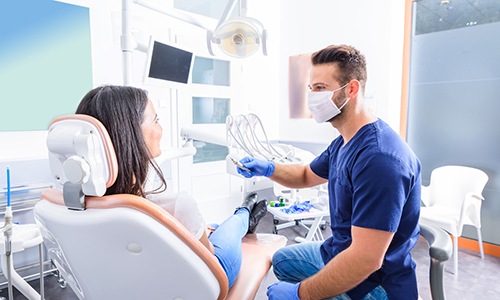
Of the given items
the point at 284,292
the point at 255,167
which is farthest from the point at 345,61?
the point at 284,292

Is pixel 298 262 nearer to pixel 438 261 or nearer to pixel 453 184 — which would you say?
pixel 438 261

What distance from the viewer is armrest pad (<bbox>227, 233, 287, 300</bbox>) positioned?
107cm

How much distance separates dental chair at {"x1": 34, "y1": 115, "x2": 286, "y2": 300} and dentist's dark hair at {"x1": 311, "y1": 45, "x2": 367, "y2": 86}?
82 cm

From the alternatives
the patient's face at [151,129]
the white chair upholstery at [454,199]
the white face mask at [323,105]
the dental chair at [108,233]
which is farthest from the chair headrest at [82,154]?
the white chair upholstery at [454,199]

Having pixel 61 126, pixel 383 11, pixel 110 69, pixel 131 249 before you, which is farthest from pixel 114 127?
pixel 383 11

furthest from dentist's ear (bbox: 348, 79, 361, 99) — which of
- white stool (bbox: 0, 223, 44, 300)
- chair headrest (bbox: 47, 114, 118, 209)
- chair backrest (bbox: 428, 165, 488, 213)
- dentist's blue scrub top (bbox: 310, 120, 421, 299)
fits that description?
chair backrest (bbox: 428, 165, 488, 213)

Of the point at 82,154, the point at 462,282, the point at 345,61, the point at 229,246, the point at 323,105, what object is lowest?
the point at 462,282

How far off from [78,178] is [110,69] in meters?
2.19

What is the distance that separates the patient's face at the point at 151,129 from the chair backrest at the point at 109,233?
0.91 ft

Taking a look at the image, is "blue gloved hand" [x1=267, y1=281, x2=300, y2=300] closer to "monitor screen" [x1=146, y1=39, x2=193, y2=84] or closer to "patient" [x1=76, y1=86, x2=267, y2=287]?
"patient" [x1=76, y1=86, x2=267, y2=287]

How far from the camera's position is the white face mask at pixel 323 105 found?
47.3 inches

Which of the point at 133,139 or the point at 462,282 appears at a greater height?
the point at 133,139

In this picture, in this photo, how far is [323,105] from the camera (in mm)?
1221

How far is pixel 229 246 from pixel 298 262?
1.13ft
